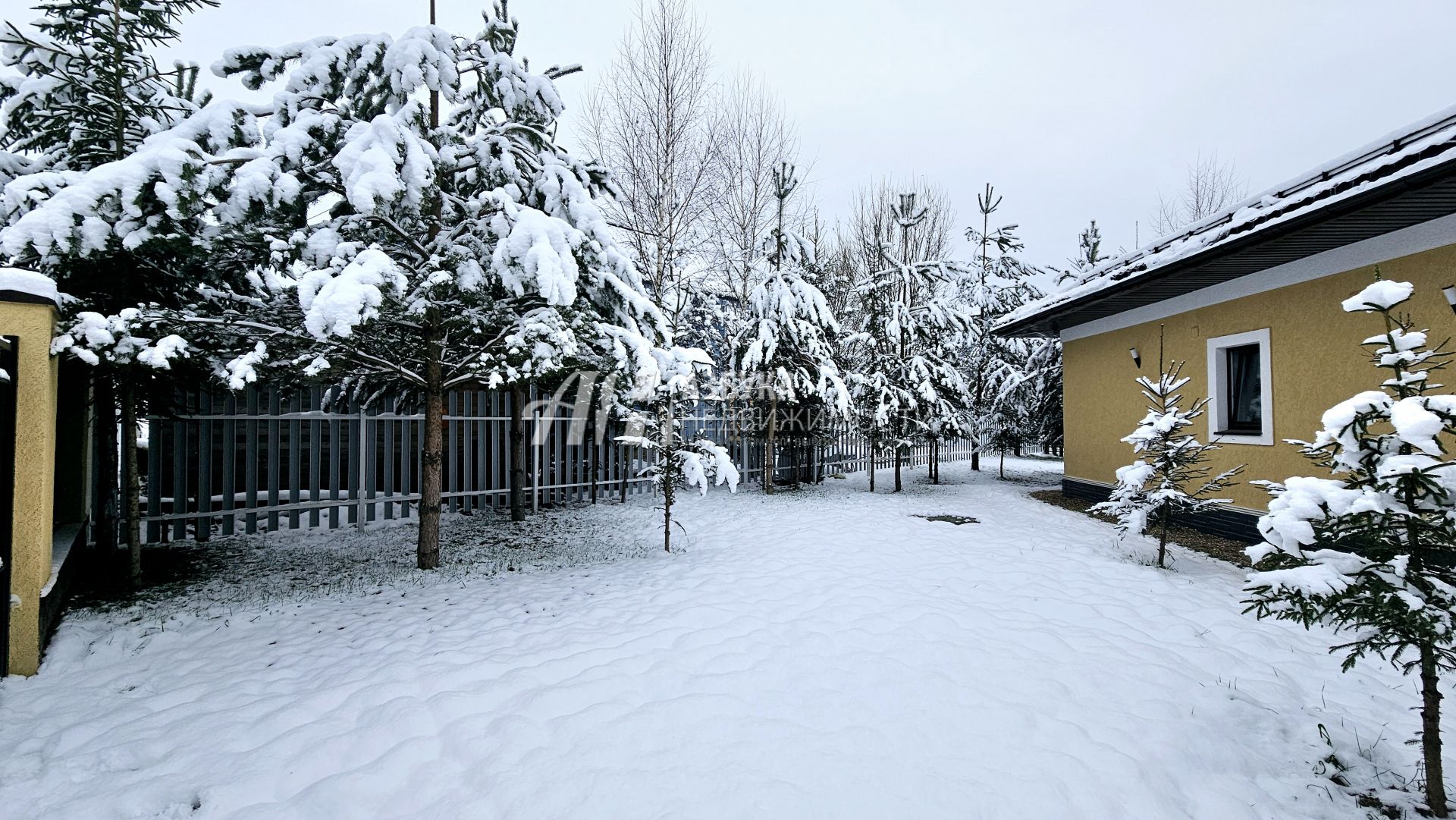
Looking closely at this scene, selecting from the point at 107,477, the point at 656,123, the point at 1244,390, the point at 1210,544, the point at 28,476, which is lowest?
the point at 1210,544

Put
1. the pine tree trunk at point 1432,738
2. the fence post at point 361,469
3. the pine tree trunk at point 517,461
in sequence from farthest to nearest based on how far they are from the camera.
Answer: the pine tree trunk at point 517,461 < the fence post at point 361,469 < the pine tree trunk at point 1432,738

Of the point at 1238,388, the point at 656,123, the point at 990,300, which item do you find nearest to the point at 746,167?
the point at 656,123

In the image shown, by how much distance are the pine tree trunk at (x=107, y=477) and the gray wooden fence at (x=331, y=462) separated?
35 cm

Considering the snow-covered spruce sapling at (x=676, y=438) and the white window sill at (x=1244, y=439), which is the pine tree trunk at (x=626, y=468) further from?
the white window sill at (x=1244, y=439)

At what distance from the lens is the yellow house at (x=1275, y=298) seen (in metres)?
5.05

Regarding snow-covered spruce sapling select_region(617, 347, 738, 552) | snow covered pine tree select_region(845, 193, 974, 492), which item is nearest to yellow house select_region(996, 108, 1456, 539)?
snow covered pine tree select_region(845, 193, 974, 492)

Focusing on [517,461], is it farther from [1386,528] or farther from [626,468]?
[1386,528]

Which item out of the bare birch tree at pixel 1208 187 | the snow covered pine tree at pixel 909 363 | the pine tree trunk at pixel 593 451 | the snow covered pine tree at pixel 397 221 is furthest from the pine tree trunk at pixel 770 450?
the bare birch tree at pixel 1208 187

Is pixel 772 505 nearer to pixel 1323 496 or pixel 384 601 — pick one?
→ pixel 384 601

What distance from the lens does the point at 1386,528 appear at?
2.21 metres

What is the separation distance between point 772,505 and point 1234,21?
17.9m

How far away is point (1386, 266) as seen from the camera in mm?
5641

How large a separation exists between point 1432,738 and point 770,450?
9317 mm

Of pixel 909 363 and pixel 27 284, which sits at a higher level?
pixel 909 363
